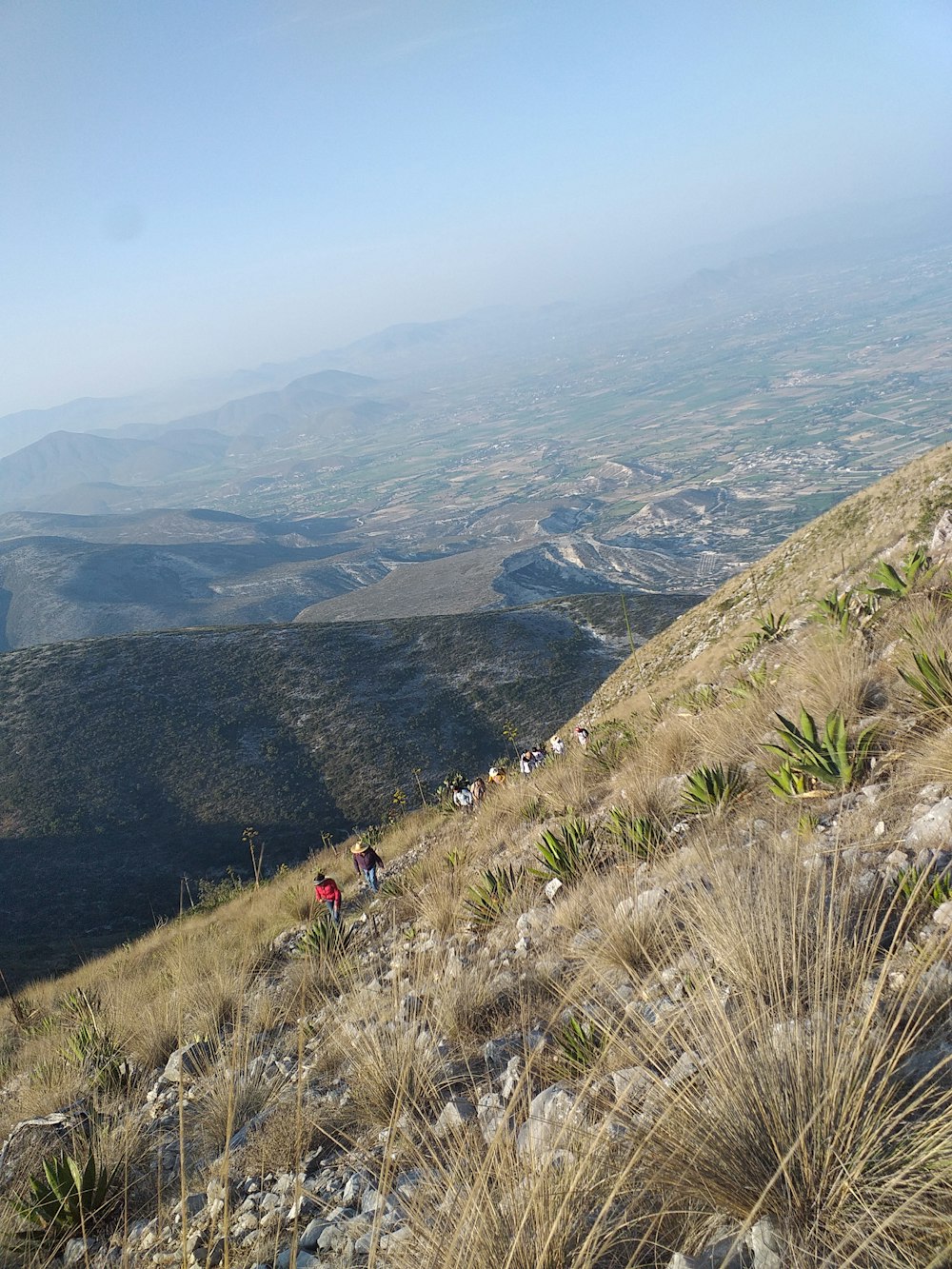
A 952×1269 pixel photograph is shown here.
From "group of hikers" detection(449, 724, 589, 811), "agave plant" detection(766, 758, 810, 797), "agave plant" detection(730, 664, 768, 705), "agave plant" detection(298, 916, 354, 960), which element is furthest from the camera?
"group of hikers" detection(449, 724, 589, 811)

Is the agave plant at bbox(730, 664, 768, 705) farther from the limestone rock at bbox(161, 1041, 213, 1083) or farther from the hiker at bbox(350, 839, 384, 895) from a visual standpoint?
the hiker at bbox(350, 839, 384, 895)

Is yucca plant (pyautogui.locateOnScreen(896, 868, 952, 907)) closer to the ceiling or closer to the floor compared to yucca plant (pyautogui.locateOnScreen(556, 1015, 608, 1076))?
closer to the ceiling

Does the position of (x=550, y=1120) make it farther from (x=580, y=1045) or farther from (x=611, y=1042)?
(x=580, y=1045)

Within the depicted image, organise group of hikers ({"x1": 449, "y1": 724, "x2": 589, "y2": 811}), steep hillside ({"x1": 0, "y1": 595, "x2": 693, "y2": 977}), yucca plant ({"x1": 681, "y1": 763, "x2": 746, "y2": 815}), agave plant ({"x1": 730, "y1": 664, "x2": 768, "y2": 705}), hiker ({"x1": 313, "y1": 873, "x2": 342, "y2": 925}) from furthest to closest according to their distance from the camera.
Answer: steep hillside ({"x1": 0, "y1": 595, "x2": 693, "y2": 977}), group of hikers ({"x1": 449, "y1": 724, "x2": 589, "y2": 811}), hiker ({"x1": 313, "y1": 873, "x2": 342, "y2": 925}), agave plant ({"x1": 730, "y1": 664, "x2": 768, "y2": 705}), yucca plant ({"x1": 681, "y1": 763, "x2": 746, "y2": 815})

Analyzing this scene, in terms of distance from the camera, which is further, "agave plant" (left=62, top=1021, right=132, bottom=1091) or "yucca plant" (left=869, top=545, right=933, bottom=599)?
"yucca plant" (left=869, top=545, right=933, bottom=599)

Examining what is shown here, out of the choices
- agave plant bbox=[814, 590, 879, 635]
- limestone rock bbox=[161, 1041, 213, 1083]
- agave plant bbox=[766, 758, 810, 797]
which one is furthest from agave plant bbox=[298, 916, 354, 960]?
agave plant bbox=[814, 590, 879, 635]

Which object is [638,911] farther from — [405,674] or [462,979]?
[405,674]

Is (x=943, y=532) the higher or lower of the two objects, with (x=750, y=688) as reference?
higher

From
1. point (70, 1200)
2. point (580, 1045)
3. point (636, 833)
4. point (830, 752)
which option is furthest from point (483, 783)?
point (580, 1045)
